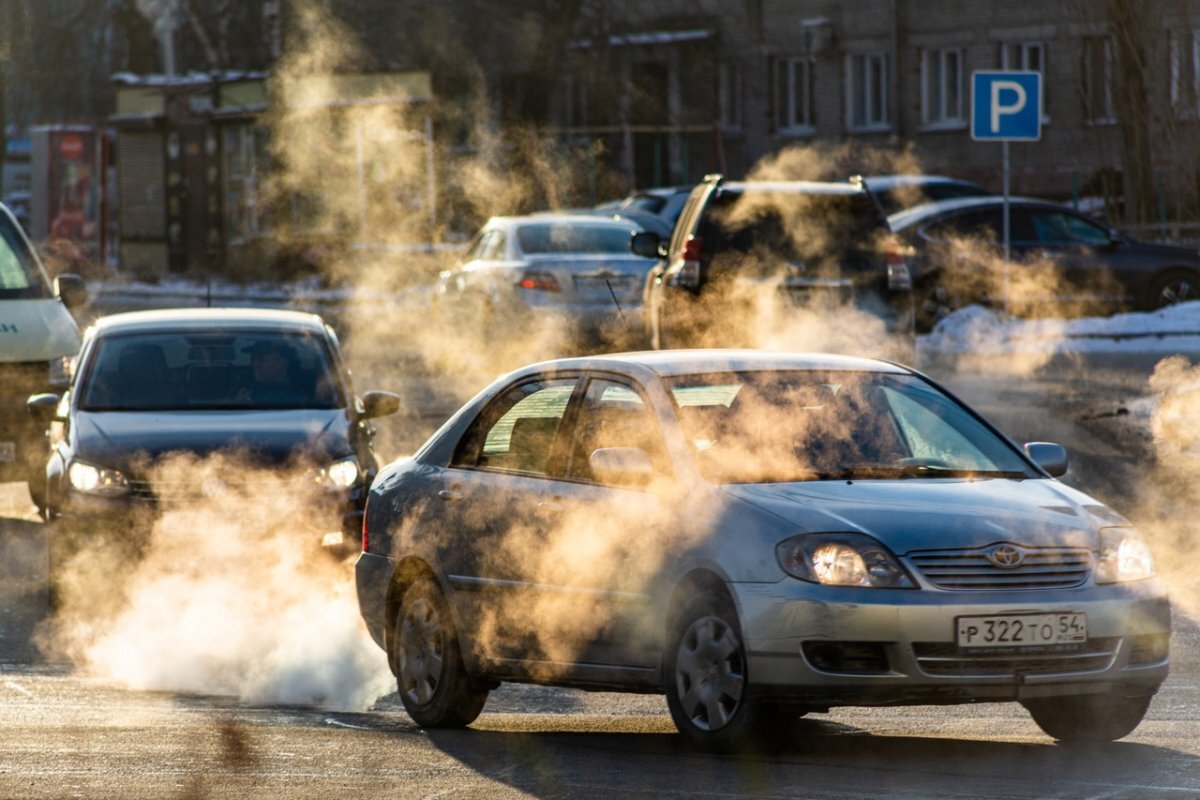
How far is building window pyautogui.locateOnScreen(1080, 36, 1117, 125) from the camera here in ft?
105

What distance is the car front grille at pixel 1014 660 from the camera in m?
6.79

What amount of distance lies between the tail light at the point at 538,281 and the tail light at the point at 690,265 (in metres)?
4.66

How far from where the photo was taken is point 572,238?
2281 centimetres

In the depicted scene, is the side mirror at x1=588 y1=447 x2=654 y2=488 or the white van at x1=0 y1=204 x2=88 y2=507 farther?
the white van at x1=0 y1=204 x2=88 y2=507

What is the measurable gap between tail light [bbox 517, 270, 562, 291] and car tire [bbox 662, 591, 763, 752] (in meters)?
14.6

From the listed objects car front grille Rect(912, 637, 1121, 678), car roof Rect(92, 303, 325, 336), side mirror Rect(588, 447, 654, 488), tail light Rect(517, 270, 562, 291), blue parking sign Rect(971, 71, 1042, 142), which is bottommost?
car front grille Rect(912, 637, 1121, 678)

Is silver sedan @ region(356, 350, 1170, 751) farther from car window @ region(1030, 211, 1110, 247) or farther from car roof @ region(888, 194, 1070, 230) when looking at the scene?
car window @ region(1030, 211, 1110, 247)

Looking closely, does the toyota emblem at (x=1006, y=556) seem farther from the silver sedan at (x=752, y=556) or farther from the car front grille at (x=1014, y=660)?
the car front grille at (x=1014, y=660)

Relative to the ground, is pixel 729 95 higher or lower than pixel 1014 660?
higher

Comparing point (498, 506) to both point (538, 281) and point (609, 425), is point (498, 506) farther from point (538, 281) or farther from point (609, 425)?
point (538, 281)

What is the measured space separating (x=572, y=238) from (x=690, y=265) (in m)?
5.92

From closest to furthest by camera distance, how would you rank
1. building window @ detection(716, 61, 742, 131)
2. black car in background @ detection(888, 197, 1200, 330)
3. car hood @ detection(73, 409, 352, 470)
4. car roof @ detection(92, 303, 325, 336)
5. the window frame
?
1. car hood @ detection(73, 409, 352, 470)
2. car roof @ detection(92, 303, 325, 336)
3. black car in background @ detection(888, 197, 1200, 330)
4. the window frame
5. building window @ detection(716, 61, 742, 131)

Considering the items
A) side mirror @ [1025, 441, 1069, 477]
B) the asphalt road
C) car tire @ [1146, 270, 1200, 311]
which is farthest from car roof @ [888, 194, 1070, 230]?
side mirror @ [1025, 441, 1069, 477]

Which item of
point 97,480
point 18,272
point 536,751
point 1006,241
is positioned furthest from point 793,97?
point 536,751
